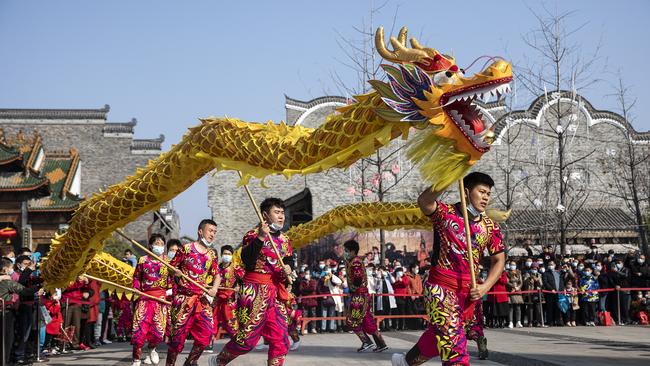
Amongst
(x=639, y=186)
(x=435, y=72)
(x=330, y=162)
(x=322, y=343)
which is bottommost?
(x=322, y=343)

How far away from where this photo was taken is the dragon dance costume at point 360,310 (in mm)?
12828

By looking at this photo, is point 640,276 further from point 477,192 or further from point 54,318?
point 477,192

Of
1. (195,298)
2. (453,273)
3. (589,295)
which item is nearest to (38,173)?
(589,295)

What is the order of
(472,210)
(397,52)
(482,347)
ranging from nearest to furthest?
(397,52) < (472,210) < (482,347)

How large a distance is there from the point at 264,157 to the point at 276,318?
1.72 metres

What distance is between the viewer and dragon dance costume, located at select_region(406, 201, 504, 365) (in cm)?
605

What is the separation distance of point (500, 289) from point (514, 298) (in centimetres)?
196

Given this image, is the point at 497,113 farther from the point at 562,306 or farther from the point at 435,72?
the point at 435,72

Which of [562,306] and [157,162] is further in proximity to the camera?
[562,306]

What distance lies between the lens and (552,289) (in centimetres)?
1986

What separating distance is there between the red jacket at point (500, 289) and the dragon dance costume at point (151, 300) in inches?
320

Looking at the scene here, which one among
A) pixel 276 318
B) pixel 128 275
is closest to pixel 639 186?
pixel 128 275

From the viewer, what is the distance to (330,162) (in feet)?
21.6

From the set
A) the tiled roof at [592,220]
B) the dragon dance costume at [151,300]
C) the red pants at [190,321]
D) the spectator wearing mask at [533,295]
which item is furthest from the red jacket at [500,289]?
the tiled roof at [592,220]
